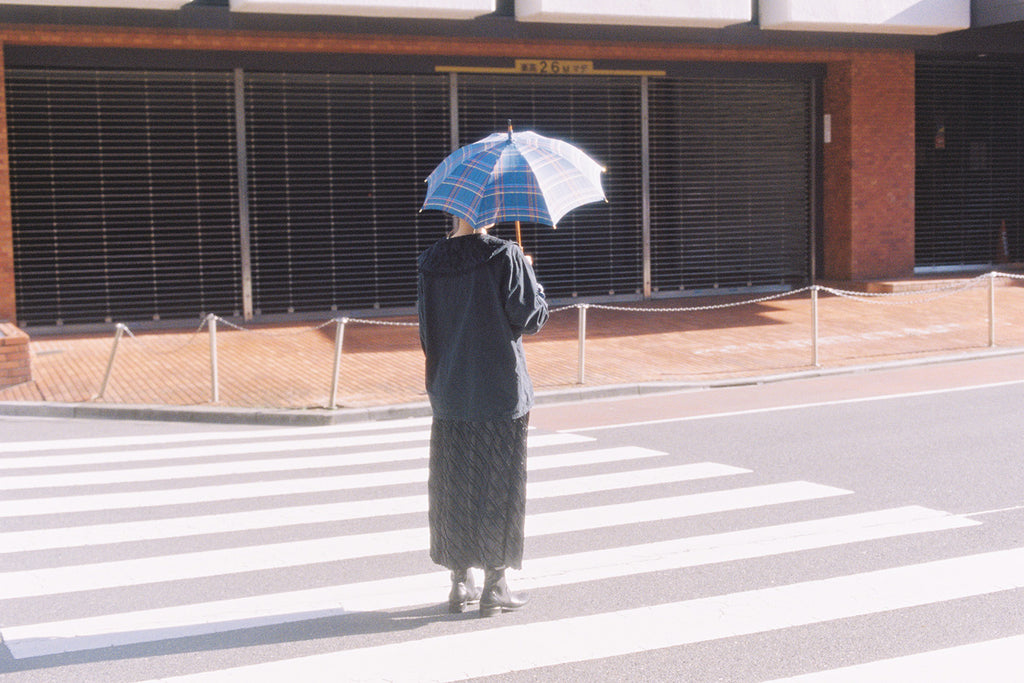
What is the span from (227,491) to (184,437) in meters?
2.64

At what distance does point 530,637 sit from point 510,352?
1.31 m

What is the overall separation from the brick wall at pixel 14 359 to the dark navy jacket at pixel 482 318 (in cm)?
931

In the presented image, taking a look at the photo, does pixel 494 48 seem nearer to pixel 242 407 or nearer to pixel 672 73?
pixel 672 73

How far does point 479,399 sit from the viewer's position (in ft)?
19.4

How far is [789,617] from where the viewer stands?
18.9ft

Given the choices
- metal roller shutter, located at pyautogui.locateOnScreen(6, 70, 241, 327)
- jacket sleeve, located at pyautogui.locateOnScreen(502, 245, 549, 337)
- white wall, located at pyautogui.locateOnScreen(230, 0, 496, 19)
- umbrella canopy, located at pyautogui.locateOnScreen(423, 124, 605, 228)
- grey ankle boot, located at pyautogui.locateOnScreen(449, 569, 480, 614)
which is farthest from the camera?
metal roller shutter, located at pyautogui.locateOnScreen(6, 70, 241, 327)

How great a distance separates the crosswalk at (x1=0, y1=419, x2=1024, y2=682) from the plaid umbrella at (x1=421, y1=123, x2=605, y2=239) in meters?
1.90

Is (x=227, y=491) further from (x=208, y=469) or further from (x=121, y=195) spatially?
(x=121, y=195)

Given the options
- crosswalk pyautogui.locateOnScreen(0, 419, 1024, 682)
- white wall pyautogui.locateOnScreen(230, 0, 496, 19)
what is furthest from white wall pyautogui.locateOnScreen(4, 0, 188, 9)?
crosswalk pyautogui.locateOnScreen(0, 419, 1024, 682)

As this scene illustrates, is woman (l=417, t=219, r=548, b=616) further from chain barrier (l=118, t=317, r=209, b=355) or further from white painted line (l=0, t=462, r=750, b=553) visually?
chain barrier (l=118, t=317, r=209, b=355)

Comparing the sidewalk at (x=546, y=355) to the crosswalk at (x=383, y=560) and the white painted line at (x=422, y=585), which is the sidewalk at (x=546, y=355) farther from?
the white painted line at (x=422, y=585)


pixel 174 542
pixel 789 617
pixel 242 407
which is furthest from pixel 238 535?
pixel 242 407

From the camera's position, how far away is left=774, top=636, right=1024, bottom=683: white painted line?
16.2 feet

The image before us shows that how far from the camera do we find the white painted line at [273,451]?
1016 centimetres
